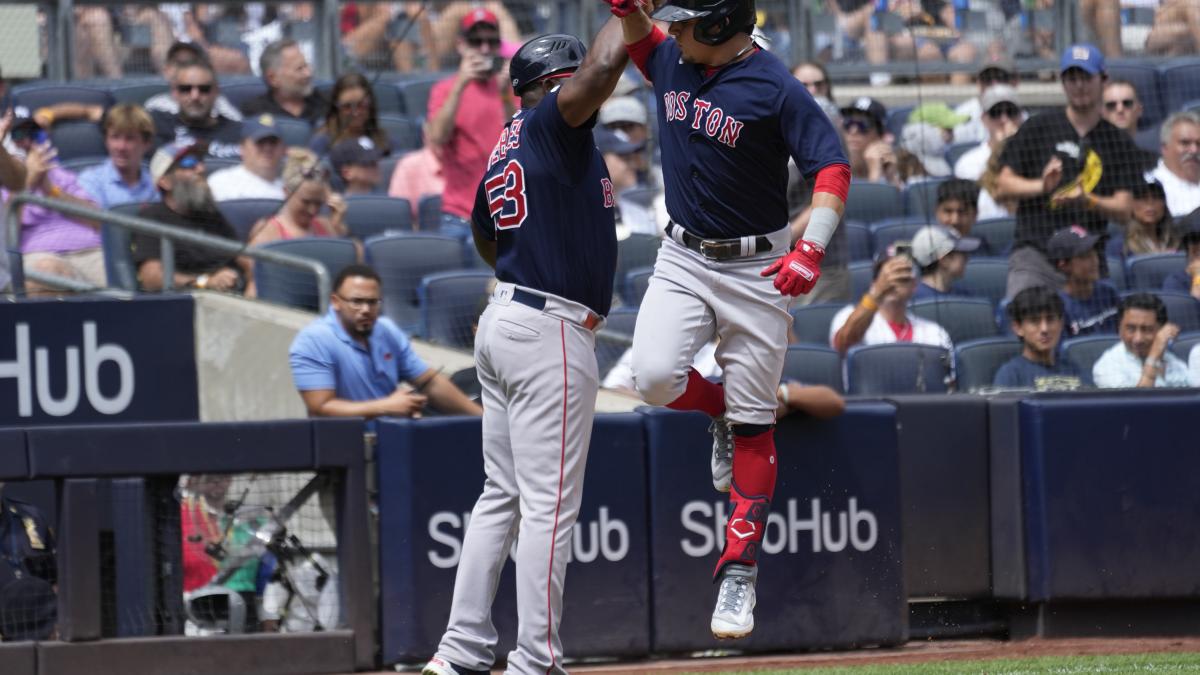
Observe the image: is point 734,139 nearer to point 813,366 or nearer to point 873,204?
point 813,366

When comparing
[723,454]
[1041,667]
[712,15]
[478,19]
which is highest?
[478,19]

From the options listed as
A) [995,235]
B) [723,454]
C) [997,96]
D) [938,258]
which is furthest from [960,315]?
[723,454]

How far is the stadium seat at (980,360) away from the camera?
7797 millimetres

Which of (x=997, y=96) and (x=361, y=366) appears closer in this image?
(x=361, y=366)

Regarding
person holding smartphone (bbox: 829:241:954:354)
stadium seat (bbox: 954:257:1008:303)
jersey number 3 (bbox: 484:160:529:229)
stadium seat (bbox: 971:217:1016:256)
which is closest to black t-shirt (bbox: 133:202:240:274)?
person holding smartphone (bbox: 829:241:954:354)

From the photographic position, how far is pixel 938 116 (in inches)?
426

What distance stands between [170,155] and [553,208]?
16.1 feet

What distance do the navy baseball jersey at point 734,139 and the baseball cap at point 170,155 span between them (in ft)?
13.9

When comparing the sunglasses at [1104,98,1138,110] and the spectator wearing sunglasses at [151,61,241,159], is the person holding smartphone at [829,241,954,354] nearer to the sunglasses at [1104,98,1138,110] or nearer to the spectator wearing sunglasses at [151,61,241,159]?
the sunglasses at [1104,98,1138,110]

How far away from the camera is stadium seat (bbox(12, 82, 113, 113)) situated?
10.0m

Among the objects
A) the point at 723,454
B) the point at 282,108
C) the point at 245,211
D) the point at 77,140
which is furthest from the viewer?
the point at 282,108

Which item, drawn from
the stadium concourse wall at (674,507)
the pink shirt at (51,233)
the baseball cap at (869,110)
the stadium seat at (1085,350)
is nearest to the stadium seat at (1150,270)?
the stadium seat at (1085,350)

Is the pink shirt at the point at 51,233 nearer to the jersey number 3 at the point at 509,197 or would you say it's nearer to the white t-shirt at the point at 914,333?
the white t-shirt at the point at 914,333

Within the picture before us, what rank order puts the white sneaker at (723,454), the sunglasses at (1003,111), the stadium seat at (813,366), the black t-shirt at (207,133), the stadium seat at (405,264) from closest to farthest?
the white sneaker at (723,454) < the stadium seat at (813,366) < the stadium seat at (405,264) < the black t-shirt at (207,133) < the sunglasses at (1003,111)
